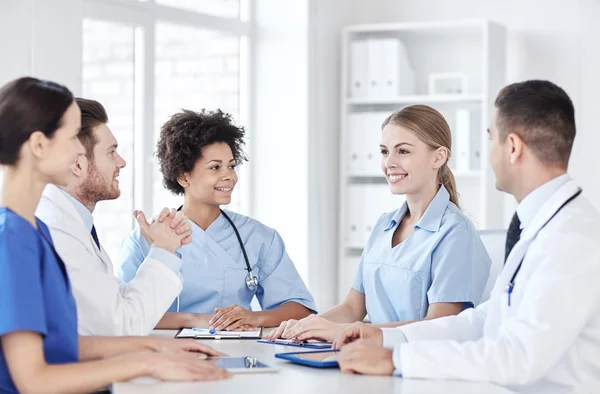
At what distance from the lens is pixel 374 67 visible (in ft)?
15.9

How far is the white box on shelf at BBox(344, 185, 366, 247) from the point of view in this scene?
4.95 m

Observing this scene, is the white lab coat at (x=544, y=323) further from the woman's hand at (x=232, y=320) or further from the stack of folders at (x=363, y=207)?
the stack of folders at (x=363, y=207)

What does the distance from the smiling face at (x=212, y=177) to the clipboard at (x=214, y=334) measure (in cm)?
59

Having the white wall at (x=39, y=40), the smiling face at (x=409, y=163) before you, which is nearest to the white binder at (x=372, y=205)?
the white wall at (x=39, y=40)

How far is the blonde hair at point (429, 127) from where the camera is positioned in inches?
101

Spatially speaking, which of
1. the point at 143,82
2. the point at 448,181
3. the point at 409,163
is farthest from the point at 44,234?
the point at 143,82

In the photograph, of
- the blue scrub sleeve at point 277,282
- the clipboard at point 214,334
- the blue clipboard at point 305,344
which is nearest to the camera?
the blue clipboard at point 305,344

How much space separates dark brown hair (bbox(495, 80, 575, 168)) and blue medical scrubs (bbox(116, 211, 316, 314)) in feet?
4.03

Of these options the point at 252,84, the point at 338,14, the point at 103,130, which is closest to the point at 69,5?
the point at 103,130

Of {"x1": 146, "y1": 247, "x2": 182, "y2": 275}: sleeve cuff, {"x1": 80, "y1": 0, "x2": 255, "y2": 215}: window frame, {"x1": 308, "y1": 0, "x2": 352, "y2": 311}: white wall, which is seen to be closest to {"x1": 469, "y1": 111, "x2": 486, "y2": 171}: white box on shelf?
{"x1": 308, "y1": 0, "x2": 352, "y2": 311}: white wall

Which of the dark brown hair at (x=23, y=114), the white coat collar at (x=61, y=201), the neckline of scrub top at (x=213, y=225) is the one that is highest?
the dark brown hair at (x=23, y=114)

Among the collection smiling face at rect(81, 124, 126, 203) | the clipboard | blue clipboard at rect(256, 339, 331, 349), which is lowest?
the clipboard

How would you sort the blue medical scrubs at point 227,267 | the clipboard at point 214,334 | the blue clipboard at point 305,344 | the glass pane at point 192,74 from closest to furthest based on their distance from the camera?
the blue clipboard at point 305,344, the clipboard at point 214,334, the blue medical scrubs at point 227,267, the glass pane at point 192,74

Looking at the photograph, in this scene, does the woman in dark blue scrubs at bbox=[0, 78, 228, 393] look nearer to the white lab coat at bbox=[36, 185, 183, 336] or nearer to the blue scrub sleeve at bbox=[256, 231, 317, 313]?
the white lab coat at bbox=[36, 185, 183, 336]
